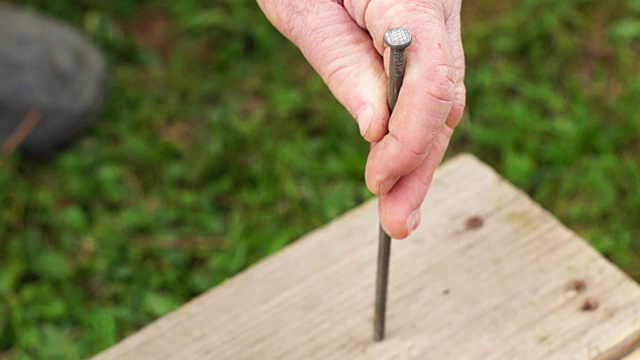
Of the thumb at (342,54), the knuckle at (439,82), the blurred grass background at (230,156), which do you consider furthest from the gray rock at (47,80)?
the knuckle at (439,82)

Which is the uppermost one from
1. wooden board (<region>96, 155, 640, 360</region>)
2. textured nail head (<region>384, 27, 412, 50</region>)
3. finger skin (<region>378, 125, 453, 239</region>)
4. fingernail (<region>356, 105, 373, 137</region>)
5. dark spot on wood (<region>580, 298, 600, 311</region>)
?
textured nail head (<region>384, 27, 412, 50</region>)

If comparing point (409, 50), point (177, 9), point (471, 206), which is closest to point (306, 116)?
point (177, 9)

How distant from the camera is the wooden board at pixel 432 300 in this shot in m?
1.39

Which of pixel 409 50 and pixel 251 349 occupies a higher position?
pixel 409 50

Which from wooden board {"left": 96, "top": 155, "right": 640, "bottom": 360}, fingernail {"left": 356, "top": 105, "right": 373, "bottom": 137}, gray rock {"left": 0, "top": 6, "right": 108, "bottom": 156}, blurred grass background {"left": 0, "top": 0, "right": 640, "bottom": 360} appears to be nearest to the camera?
fingernail {"left": 356, "top": 105, "right": 373, "bottom": 137}

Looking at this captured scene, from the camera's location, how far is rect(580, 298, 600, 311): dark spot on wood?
4.67 ft

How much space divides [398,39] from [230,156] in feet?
5.41

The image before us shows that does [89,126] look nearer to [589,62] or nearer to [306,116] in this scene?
[306,116]

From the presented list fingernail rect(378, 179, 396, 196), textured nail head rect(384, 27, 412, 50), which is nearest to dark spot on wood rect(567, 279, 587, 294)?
fingernail rect(378, 179, 396, 196)

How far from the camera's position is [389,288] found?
148cm

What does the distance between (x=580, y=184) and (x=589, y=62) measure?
643 millimetres

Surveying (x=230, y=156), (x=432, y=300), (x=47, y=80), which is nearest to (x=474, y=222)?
(x=432, y=300)

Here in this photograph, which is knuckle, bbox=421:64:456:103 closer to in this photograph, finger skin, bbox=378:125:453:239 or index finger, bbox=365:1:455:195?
index finger, bbox=365:1:455:195

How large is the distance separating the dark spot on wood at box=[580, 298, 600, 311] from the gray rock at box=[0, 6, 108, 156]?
185 cm
